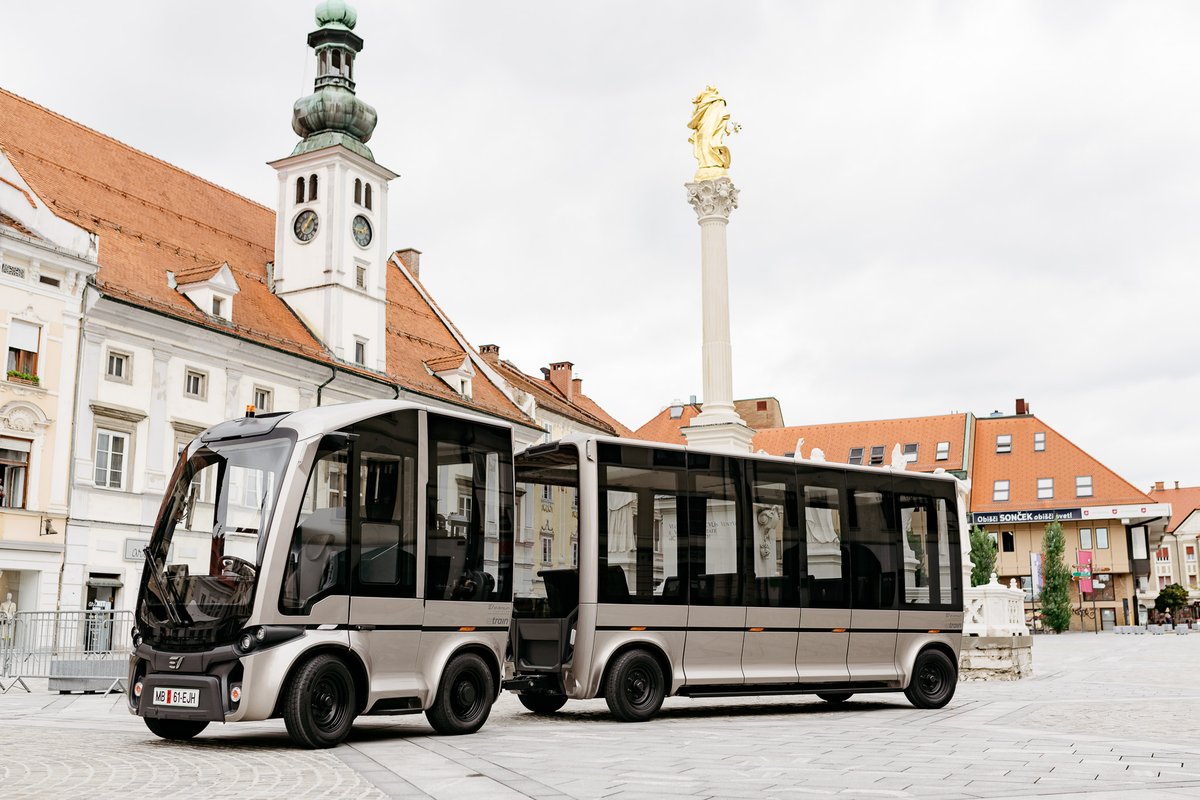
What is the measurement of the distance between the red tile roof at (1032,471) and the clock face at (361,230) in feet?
140

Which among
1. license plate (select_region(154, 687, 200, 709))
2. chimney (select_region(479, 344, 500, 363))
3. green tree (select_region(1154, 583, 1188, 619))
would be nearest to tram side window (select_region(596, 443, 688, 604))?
license plate (select_region(154, 687, 200, 709))

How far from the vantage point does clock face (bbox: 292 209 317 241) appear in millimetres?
41656

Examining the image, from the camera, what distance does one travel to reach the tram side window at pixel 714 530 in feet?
43.8

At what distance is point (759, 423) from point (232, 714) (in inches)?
3012

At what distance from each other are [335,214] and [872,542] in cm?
3031

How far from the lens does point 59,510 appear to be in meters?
28.3

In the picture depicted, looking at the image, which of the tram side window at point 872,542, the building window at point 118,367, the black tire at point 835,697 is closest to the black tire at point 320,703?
the tram side window at point 872,542

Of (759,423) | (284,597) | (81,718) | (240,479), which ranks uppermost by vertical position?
(759,423)

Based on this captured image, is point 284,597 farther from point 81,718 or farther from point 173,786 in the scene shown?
point 81,718

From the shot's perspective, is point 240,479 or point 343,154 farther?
point 343,154

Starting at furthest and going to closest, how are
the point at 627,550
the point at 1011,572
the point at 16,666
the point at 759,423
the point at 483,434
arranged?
the point at 759,423
the point at 1011,572
the point at 16,666
the point at 627,550
the point at 483,434

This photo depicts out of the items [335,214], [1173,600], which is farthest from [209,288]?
[1173,600]

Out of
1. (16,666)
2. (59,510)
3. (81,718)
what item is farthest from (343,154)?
(81,718)

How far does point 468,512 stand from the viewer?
11.6m
